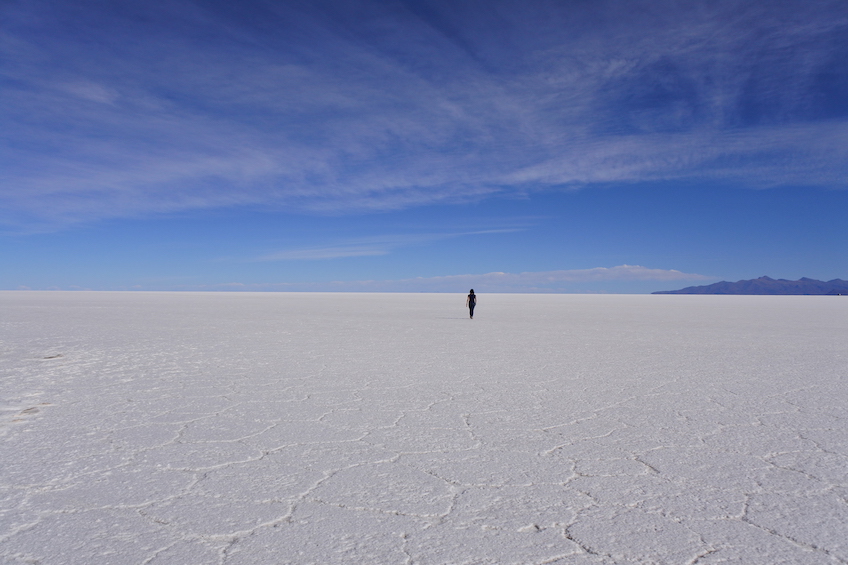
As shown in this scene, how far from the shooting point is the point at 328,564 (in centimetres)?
215

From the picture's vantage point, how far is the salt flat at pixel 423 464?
2320 millimetres

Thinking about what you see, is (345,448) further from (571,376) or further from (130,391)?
(571,376)

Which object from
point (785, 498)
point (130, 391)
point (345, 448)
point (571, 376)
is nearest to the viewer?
point (785, 498)

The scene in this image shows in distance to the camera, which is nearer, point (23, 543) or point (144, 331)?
point (23, 543)

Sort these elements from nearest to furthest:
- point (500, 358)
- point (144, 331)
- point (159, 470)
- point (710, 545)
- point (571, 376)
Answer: point (710, 545) < point (159, 470) < point (571, 376) < point (500, 358) < point (144, 331)

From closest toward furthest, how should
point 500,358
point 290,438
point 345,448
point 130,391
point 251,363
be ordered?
point 345,448 < point 290,438 < point 130,391 < point 251,363 < point 500,358

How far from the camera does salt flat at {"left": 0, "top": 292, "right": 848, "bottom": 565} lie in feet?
7.61

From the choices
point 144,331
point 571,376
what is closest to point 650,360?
point 571,376

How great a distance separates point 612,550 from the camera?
7.39ft

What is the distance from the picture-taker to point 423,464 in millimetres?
3285

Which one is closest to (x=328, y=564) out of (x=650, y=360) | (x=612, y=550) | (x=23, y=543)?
(x=612, y=550)

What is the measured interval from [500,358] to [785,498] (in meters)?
5.20

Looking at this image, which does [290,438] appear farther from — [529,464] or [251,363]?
[251,363]

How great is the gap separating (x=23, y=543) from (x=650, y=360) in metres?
7.58
